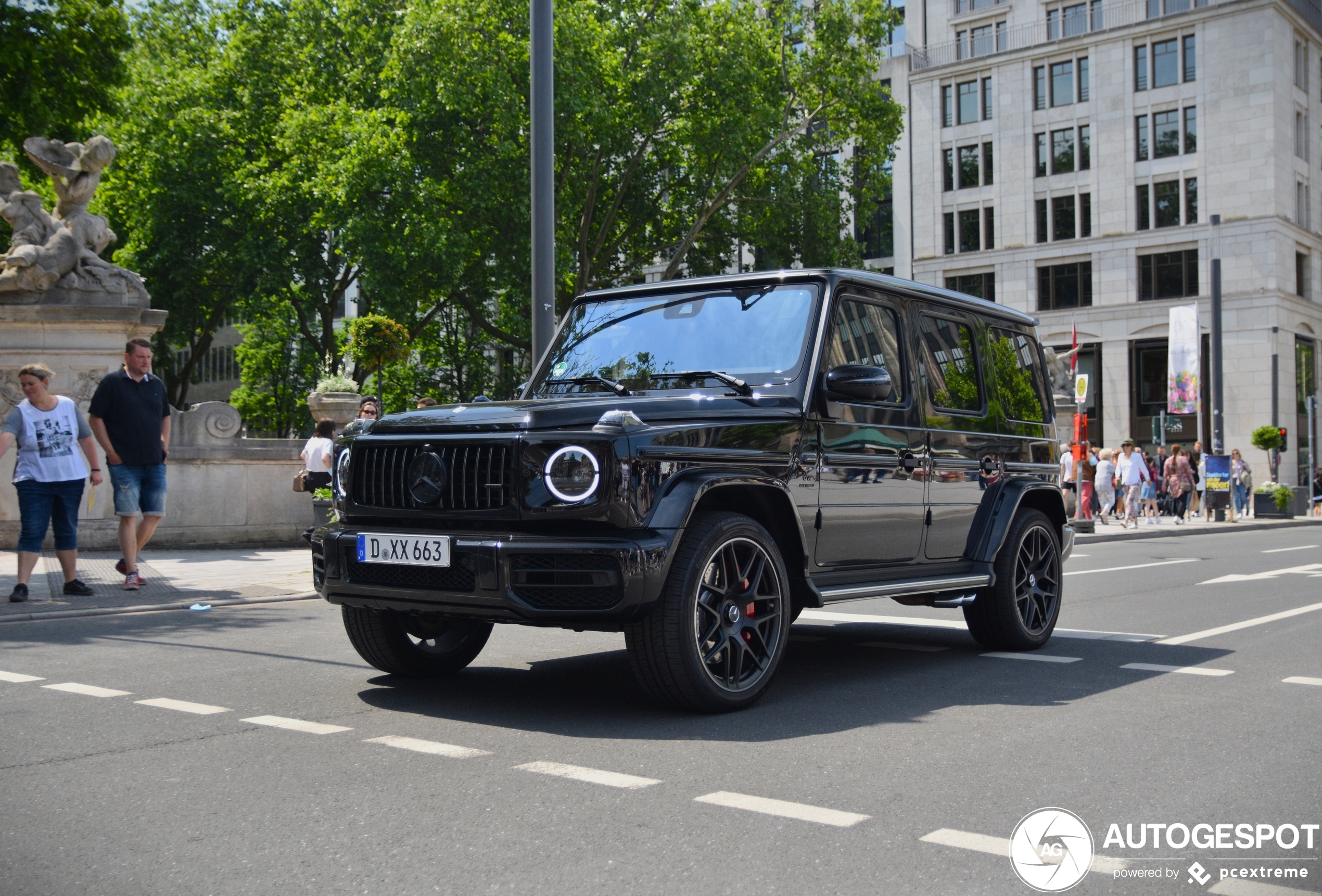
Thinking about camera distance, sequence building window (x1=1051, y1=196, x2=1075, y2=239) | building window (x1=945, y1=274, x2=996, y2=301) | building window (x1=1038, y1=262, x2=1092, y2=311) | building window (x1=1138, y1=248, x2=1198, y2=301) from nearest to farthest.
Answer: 1. building window (x1=1138, y1=248, x2=1198, y2=301)
2. building window (x1=1038, y1=262, x2=1092, y2=311)
3. building window (x1=1051, y1=196, x2=1075, y2=239)
4. building window (x1=945, y1=274, x2=996, y2=301)

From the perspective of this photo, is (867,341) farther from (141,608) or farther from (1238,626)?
(141,608)

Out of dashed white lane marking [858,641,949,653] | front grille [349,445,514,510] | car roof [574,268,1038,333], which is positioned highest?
car roof [574,268,1038,333]

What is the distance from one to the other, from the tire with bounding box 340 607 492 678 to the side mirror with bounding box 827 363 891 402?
1984 mm

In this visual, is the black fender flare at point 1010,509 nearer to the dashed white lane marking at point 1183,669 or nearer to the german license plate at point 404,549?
the dashed white lane marking at point 1183,669

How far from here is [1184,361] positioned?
39.9 metres

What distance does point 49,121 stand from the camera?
1802 centimetres

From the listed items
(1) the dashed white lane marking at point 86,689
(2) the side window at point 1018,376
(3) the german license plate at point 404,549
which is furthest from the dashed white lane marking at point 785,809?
(2) the side window at point 1018,376

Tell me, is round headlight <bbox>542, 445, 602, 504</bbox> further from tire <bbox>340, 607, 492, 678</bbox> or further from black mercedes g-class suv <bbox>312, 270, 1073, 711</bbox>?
tire <bbox>340, 607, 492, 678</bbox>

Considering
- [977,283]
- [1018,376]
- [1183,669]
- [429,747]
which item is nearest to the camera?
[429,747]

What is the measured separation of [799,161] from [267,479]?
22073mm

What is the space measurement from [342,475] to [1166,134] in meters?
54.4

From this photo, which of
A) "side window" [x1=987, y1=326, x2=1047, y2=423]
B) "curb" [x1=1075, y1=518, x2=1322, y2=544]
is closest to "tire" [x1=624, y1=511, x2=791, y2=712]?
"side window" [x1=987, y1=326, x2=1047, y2=423]

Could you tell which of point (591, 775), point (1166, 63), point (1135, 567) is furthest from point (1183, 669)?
point (1166, 63)

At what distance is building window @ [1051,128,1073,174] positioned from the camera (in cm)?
5631
